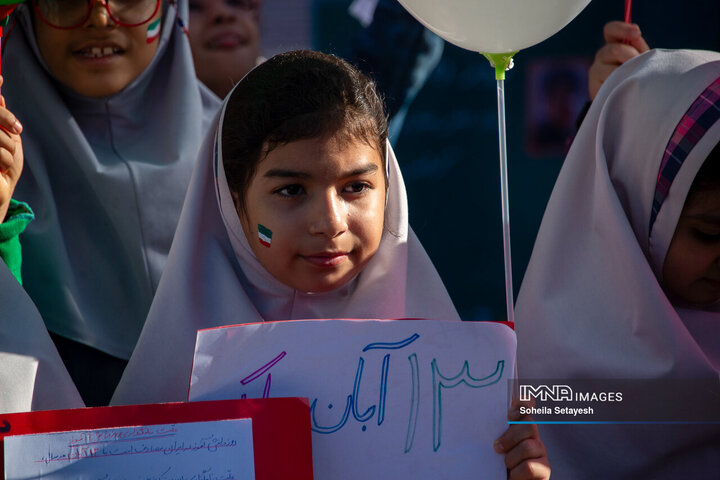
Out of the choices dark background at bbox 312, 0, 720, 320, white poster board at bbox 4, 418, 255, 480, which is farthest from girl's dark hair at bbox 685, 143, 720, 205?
dark background at bbox 312, 0, 720, 320

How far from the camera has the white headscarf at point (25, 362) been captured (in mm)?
1474

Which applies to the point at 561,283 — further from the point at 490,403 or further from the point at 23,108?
the point at 23,108

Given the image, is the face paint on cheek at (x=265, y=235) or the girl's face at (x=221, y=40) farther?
the girl's face at (x=221, y=40)

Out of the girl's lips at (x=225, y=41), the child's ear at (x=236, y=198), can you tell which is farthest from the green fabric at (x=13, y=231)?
the girl's lips at (x=225, y=41)

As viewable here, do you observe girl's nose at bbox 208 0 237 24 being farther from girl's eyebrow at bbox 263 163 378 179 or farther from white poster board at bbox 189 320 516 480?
white poster board at bbox 189 320 516 480

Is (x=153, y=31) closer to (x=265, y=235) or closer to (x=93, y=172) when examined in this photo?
(x=93, y=172)

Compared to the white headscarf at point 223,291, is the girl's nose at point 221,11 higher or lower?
higher

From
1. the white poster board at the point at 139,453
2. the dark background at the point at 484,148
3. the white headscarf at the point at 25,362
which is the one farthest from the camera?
the dark background at the point at 484,148

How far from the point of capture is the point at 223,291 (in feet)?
5.57

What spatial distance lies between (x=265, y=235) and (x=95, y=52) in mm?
999

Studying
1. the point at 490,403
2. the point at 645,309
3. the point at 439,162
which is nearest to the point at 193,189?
the point at 490,403

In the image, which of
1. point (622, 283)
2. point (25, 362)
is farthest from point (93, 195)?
point (622, 283)

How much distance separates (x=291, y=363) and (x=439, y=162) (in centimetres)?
207

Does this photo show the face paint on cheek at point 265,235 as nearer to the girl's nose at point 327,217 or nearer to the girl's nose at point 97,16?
the girl's nose at point 327,217
